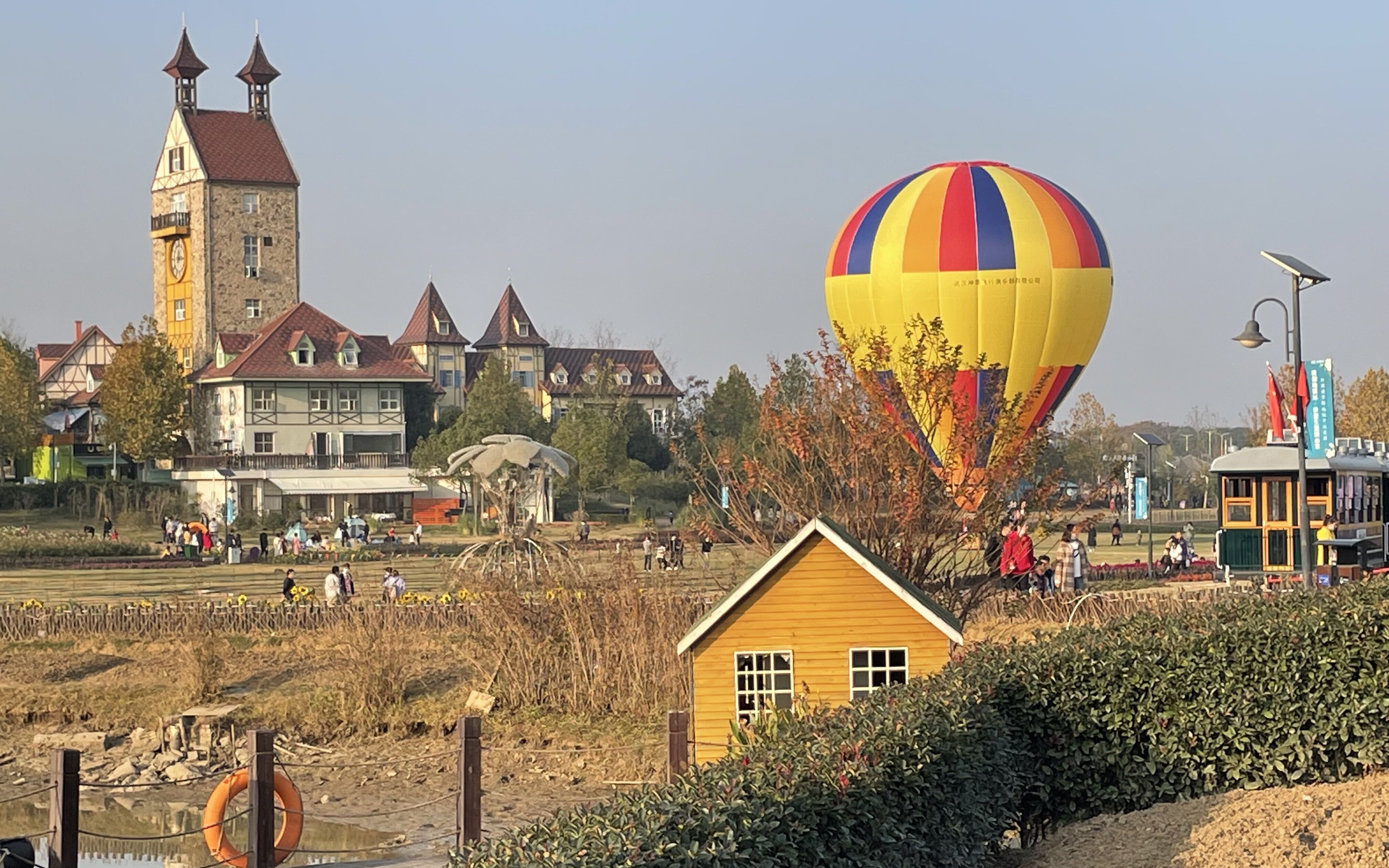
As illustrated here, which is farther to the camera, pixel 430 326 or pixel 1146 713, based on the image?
pixel 430 326

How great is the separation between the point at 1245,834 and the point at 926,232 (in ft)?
85.6

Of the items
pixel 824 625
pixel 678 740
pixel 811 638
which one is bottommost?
pixel 678 740

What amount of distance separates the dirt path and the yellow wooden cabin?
5006 millimetres

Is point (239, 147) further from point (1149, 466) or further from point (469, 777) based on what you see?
point (469, 777)

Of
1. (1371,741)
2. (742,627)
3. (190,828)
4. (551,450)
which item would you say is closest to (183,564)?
(551,450)

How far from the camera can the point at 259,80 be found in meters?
97.1

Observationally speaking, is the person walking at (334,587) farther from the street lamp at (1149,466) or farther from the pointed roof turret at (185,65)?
the pointed roof turret at (185,65)

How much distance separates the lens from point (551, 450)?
112 ft

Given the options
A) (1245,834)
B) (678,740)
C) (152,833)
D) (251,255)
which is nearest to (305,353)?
(251,255)

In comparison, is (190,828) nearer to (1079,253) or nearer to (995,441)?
(995,441)

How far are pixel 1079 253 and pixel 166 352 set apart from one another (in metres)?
53.4

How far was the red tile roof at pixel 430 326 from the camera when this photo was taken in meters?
118

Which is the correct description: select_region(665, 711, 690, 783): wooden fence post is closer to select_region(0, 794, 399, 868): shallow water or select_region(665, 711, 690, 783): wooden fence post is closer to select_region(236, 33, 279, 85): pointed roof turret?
select_region(0, 794, 399, 868): shallow water

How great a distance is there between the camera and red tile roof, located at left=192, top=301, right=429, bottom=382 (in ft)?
270
